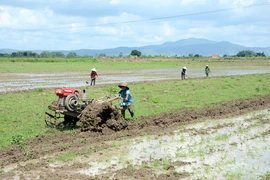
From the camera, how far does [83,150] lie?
916 cm

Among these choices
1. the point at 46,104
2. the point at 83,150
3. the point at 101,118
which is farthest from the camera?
the point at 46,104

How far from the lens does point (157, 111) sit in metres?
15.0

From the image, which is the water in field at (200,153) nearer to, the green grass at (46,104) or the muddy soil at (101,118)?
the muddy soil at (101,118)

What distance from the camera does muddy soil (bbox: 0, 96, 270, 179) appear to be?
748 cm

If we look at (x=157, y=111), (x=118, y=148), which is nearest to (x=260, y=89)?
(x=157, y=111)

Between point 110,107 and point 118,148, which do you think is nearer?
point 118,148

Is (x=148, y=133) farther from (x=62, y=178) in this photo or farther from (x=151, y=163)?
(x=62, y=178)

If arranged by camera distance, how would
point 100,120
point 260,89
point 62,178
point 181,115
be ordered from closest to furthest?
1. point 62,178
2. point 100,120
3. point 181,115
4. point 260,89

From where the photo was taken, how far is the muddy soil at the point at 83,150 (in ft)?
24.6

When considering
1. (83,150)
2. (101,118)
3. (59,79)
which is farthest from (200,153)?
(59,79)

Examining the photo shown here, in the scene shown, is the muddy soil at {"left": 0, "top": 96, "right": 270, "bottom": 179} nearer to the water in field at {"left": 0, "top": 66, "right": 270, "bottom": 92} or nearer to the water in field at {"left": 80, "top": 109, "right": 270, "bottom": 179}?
the water in field at {"left": 80, "top": 109, "right": 270, "bottom": 179}

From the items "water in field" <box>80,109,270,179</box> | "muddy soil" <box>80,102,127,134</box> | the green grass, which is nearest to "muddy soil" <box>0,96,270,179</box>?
"muddy soil" <box>80,102,127,134</box>

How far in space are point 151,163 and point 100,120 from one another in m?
2.99

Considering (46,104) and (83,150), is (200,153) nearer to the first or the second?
(83,150)
